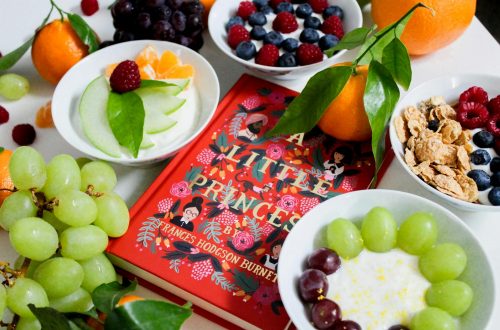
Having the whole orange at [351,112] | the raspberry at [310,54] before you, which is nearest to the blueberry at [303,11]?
the raspberry at [310,54]

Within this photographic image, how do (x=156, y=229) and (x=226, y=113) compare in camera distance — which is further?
(x=226, y=113)

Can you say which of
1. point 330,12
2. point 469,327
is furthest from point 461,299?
point 330,12

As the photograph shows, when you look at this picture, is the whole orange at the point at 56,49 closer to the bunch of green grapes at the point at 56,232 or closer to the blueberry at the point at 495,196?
the bunch of green grapes at the point at 56,232

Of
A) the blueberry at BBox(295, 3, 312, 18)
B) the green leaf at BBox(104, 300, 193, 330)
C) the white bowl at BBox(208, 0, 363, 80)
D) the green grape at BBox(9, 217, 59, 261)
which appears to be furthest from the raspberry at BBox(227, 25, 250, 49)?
the green leaf at BBox(104, 300, 193, 330)

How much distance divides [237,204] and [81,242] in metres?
0.28

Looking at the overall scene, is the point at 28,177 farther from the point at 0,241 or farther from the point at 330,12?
the point at 330,12

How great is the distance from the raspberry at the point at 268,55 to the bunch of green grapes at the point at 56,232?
41 centimetres

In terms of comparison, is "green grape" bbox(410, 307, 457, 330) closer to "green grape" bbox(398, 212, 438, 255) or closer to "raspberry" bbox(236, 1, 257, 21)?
"green grape" bbox(398, 212, 438, 255)

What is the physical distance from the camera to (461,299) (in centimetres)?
79

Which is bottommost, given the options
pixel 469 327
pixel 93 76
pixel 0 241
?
pixel 469 327

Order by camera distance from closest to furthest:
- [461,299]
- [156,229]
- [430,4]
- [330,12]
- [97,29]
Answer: [461,299] < [156,229] < [430,4] < [330,12] < [97,29]

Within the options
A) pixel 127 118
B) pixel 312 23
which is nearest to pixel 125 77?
pixel 127 118

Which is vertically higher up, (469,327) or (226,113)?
(226,113)

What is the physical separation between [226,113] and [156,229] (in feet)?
0.94
